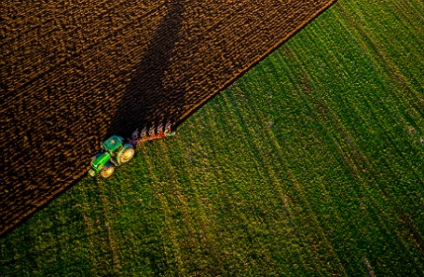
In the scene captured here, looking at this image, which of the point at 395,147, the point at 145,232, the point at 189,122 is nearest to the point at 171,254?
the point at 145,232

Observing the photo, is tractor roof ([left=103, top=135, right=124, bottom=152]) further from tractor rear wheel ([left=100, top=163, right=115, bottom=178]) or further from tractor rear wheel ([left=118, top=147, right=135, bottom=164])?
tractor rear wheel ([left=100, top=163, right=115, bottom=178])

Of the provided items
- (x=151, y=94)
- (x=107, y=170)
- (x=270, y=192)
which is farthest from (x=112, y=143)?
(x=270, y=192)

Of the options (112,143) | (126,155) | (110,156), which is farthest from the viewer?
(126,155)

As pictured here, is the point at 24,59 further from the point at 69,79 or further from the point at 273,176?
the point at 273,176

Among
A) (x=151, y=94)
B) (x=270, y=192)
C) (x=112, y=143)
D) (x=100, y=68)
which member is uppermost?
(x=100, y=68)

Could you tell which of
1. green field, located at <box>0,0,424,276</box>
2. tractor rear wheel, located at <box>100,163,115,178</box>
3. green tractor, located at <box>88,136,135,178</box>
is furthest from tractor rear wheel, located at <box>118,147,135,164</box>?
tractor rear wheel, located at <box>100,163,115,178</box>

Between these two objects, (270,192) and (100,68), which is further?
(100,68)

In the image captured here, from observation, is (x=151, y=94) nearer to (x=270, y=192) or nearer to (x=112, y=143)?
(x=112, y=143)
